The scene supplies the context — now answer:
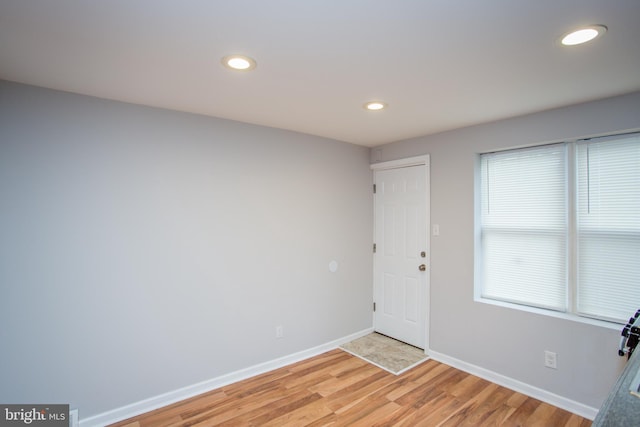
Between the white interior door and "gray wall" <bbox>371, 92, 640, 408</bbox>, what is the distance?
154mm

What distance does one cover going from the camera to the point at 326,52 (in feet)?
5.45

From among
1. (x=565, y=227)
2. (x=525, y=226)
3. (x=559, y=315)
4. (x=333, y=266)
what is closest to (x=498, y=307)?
(x=559, y=315)

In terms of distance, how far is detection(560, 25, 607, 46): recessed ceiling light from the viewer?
1435mm

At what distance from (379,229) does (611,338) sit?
7.69 ft

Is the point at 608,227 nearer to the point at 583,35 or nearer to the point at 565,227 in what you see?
the point at 565,227

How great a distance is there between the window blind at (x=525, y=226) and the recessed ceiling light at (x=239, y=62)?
2.46 m

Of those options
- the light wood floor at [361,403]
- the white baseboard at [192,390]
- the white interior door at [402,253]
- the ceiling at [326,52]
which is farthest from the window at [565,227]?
the white baseboard at [192,390]

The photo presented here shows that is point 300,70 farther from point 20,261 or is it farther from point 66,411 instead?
point 66,411

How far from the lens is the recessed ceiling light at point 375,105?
8.01 feet

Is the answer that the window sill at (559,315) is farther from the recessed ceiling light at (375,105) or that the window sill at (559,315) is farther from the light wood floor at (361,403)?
the recessed ceiling light at (375,105)

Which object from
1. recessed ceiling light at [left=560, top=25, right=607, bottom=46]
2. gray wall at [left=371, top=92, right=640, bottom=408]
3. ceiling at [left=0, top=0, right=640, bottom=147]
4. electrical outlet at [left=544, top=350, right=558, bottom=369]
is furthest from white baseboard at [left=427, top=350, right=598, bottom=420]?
recessed ceiling light at [left=560, top=25, right=607, bottom=46]

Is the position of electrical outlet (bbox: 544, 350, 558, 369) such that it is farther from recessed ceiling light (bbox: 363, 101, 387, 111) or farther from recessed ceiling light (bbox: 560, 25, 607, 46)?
recessed ceiling light (bbox: 363, 101, 387, 111)

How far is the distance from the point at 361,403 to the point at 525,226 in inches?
84.2

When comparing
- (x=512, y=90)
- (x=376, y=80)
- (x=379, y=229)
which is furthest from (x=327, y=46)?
(x=379, y=229)
